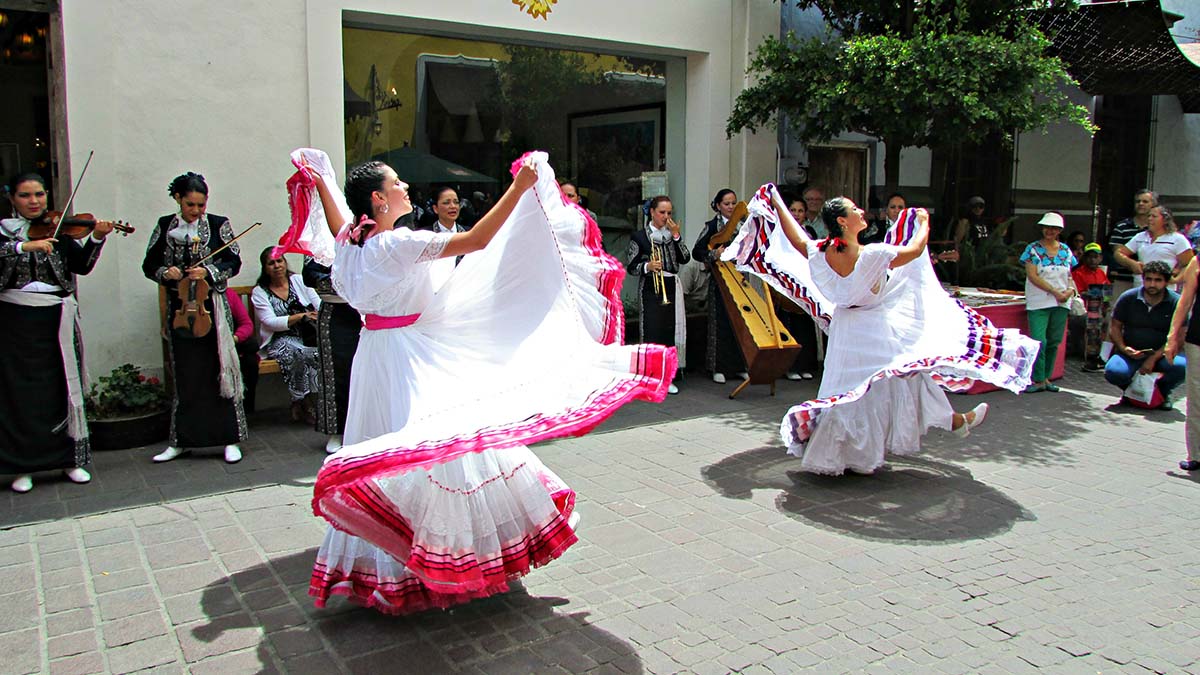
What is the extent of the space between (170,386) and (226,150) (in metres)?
1.81

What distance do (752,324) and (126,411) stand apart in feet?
16.4

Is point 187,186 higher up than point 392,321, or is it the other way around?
point 187,186

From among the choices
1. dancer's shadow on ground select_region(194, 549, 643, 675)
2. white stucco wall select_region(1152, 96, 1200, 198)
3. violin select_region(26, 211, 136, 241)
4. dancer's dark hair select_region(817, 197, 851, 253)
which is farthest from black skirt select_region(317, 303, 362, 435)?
white stucco wall select_region(1152, 96, 1200, 198)

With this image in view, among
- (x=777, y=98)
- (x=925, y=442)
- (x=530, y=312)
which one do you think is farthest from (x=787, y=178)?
(x=530, y=312)

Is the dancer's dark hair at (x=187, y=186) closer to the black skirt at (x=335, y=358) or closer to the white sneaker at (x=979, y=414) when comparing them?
the black skirt at (x=335, y=358)

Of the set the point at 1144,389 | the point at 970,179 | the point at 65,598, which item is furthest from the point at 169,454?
the point at 970,179

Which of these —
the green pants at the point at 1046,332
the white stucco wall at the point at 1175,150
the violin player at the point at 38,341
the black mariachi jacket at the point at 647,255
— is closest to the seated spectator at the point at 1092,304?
the green pants at the point at 1046,332

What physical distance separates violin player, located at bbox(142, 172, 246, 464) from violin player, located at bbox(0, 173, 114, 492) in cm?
49

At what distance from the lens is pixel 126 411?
6.64m

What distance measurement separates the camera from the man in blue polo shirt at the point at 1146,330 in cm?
821

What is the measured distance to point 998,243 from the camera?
1114 cm

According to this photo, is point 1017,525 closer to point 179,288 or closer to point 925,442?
point 925,442

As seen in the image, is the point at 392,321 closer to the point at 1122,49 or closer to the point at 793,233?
the point at 793,233

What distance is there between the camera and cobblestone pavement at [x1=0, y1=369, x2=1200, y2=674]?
3.65m
